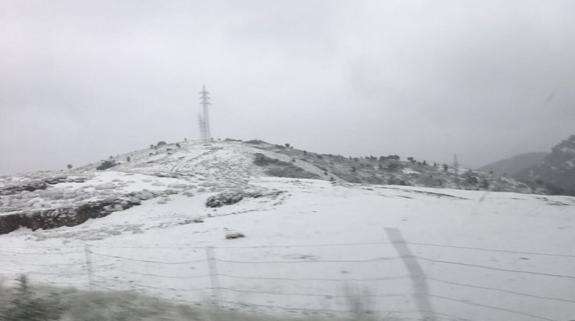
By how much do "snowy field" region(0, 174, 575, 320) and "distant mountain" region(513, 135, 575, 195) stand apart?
43.4m

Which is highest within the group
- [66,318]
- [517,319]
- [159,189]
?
[159,189]

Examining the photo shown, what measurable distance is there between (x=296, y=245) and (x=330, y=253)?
4.88ft

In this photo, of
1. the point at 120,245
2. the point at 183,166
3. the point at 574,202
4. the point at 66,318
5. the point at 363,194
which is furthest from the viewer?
the point at 183,166

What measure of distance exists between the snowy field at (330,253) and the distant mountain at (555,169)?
142ft

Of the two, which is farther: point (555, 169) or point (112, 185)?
point (555, 169)

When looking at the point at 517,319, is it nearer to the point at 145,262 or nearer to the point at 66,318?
the point at 66,318

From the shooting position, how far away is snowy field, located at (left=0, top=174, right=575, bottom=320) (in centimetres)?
736

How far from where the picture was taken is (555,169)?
6869 cm

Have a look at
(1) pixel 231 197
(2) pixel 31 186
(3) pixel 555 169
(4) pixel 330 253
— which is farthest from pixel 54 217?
(3) pixel 555 169

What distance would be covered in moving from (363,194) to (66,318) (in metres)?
16.3

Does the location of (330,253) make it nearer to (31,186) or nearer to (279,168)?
(31,186)

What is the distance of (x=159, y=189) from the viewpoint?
23.7 metres

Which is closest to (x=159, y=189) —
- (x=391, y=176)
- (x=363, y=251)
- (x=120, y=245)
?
(x=120, y=245)

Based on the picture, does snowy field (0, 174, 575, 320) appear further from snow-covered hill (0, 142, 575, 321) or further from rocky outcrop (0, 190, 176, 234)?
rocky outcrop (0, 190, 176, 234)
